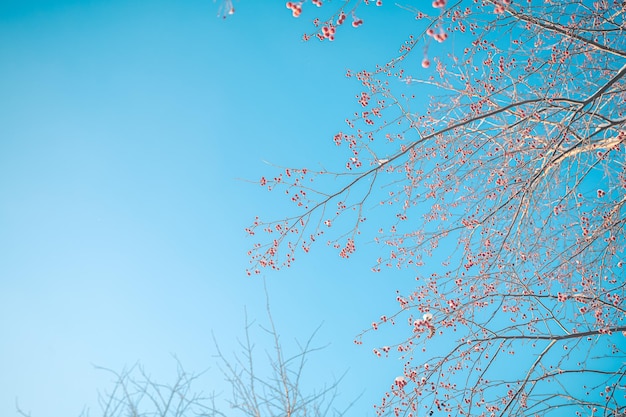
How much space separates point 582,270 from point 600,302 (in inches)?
29.4

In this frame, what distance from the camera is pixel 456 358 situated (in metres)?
3.68

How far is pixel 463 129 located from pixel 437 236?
45.5 inches

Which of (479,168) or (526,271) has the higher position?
(479,168)

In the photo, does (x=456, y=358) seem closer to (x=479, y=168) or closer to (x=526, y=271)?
(x=526, y=271)

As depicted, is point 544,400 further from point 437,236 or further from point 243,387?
point 243,387

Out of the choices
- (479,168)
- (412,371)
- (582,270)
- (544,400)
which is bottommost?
(544,400)

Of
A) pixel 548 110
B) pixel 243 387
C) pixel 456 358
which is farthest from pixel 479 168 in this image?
pixel 243 387

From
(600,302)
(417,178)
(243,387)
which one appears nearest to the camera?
(600,302)

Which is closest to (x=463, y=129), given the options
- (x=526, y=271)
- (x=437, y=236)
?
(x=437, y=236)

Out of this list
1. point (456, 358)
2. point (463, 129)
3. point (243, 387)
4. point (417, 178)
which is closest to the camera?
point (456, 358)

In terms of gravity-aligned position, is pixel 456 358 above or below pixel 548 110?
below

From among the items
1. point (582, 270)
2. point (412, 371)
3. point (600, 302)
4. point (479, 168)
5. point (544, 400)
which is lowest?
point (544, 400)

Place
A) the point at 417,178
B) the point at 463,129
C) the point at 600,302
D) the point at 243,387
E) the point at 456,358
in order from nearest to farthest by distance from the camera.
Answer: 1. the point at 600,302
2. the point at 456,358
3. the point at 463,129
4. the point at 417,178
5. the point at 243,387

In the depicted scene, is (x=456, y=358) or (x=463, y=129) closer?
(x=456, y=358)
